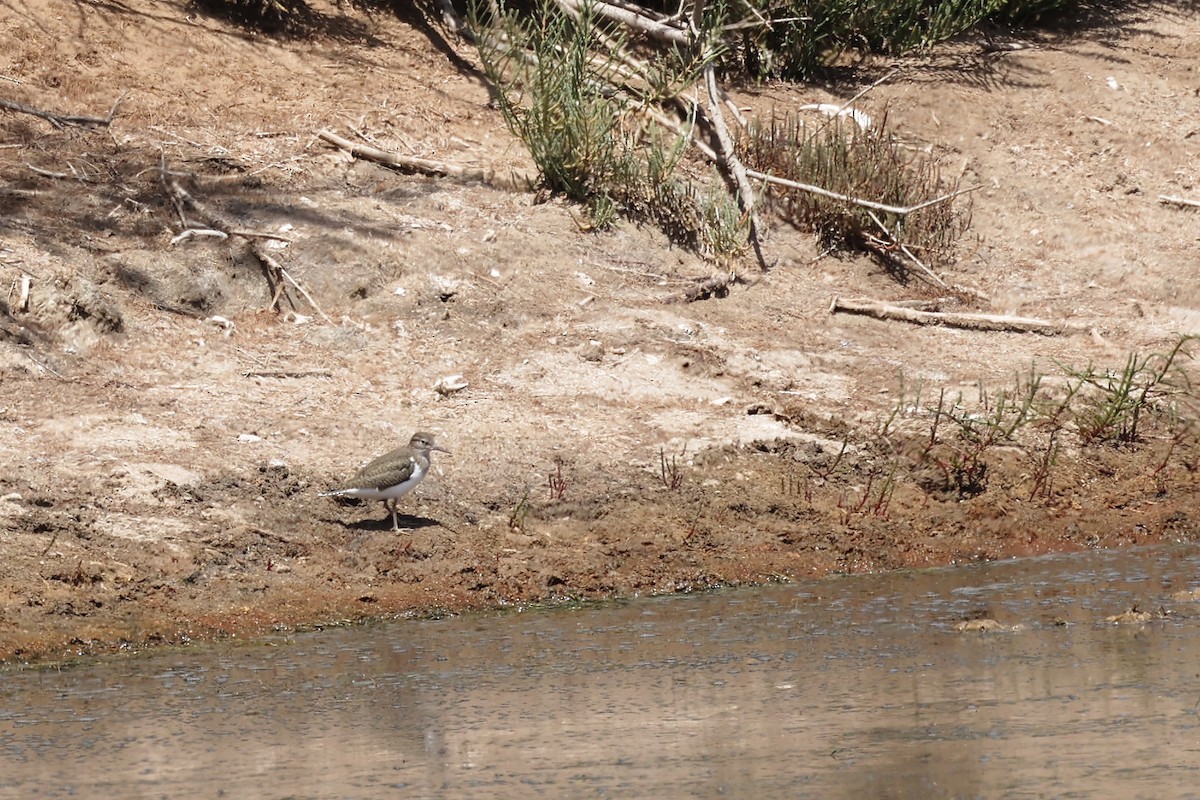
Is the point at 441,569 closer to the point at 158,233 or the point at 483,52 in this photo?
the point at 158,233

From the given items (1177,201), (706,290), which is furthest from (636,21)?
(1177,201)

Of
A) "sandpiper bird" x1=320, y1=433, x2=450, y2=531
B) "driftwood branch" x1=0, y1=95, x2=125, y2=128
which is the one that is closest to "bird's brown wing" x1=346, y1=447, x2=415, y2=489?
"sandpiper bird" x1=320, y1=433, x2=450, y2=531

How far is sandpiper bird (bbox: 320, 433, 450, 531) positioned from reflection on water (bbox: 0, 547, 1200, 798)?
700 mm

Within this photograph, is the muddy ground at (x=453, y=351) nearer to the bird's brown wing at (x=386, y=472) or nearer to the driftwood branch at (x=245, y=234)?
the driftwood branch at (x=245, y=234)

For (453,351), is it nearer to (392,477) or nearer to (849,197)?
(392,477)

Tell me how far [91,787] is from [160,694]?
1131 millimetres

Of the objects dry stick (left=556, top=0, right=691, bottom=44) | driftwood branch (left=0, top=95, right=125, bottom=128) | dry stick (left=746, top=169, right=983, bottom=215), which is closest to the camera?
driftwood branch (left=0, top=95, right=125, bottom=128)

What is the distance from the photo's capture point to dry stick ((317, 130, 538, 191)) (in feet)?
38.0

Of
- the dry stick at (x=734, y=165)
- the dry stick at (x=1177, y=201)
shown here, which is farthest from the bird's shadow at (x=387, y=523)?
the dry stick at (x=1177, y=201)

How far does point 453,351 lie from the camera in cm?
1009

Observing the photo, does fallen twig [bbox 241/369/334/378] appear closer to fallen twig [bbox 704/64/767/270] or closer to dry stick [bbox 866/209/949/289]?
fallen twig [bbox 704/64/767/270]

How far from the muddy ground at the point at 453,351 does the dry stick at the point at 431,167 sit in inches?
4.1

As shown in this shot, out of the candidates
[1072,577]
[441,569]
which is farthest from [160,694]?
[1072,577]

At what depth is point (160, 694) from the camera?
651cm
